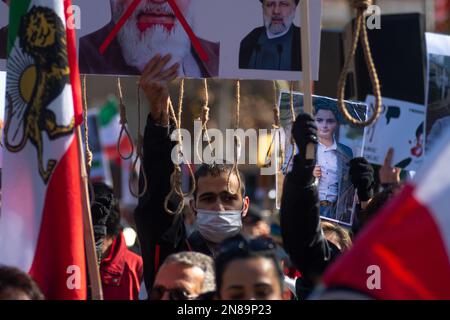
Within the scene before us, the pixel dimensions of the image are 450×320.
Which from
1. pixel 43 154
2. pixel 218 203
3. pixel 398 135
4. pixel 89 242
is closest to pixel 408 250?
pixel 89 242

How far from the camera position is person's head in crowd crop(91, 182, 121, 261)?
5469 mm

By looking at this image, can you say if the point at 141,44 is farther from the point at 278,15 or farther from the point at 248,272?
the point at 248,272

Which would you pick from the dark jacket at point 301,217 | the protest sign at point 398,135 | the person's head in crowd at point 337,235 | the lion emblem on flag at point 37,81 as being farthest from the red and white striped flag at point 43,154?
the protest sign at point 398,135

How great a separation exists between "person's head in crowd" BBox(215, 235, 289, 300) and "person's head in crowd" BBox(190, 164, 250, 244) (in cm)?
102

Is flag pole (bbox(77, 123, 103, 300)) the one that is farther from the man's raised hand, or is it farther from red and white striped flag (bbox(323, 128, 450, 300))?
red and white striped flag (bbox(323, 128, 450, 300))

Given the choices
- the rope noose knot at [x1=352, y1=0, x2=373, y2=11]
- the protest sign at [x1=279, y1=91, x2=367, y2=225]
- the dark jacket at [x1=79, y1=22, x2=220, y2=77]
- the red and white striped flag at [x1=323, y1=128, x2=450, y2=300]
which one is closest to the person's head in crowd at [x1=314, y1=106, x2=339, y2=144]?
the protest sign at [x1=279, y1=91, x2=367, y2=225]

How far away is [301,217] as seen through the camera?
4328 mm

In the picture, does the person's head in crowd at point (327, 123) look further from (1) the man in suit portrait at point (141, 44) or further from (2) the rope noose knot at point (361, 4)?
(2) the rope noose knot at point (361, 4)

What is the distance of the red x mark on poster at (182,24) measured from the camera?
509 cm

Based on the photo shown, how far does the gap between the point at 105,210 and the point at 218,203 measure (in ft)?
2.13

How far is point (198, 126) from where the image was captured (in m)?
5.34

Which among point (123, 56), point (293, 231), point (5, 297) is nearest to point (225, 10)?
point (123, 56)
